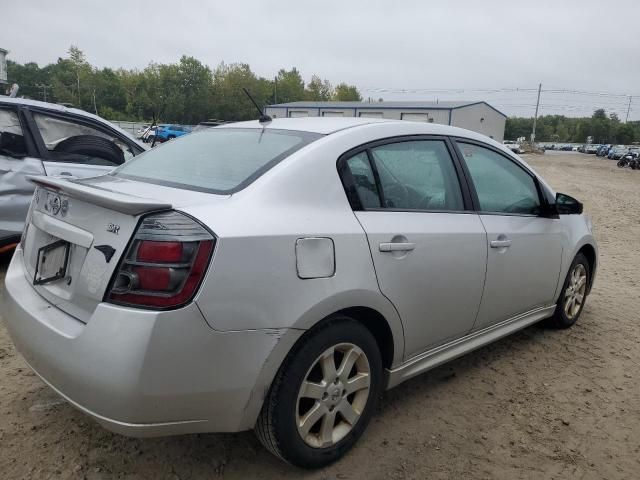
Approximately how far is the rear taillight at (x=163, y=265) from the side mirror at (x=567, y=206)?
2879mm

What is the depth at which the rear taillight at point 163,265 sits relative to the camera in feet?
5.99

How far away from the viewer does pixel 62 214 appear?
2229mm

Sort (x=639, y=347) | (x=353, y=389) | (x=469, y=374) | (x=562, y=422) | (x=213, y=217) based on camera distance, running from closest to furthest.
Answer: (x=213, y=217), (x=353, y=389), (x=562, y=422), (x=469, y=374), (x=639, y=347)

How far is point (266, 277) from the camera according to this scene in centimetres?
196

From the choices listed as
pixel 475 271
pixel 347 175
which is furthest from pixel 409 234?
pixel 475 271

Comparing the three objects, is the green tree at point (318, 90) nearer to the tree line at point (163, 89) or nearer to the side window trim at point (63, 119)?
the tree line at point (163, 89)

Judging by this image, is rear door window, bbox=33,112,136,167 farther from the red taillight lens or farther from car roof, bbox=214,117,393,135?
the red taillight lens

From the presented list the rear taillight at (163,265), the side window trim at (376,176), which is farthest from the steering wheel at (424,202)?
the rear taillight at (163,265)

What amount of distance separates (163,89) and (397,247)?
3163 inches

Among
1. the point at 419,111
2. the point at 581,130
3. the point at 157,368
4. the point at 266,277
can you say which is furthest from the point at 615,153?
the point at 581,130

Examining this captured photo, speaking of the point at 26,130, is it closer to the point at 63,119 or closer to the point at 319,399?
the point at 63,119

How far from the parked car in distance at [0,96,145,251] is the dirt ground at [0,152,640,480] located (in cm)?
186

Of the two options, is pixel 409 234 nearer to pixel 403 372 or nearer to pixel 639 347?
pixel 403 372

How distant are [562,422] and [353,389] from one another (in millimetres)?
1366
